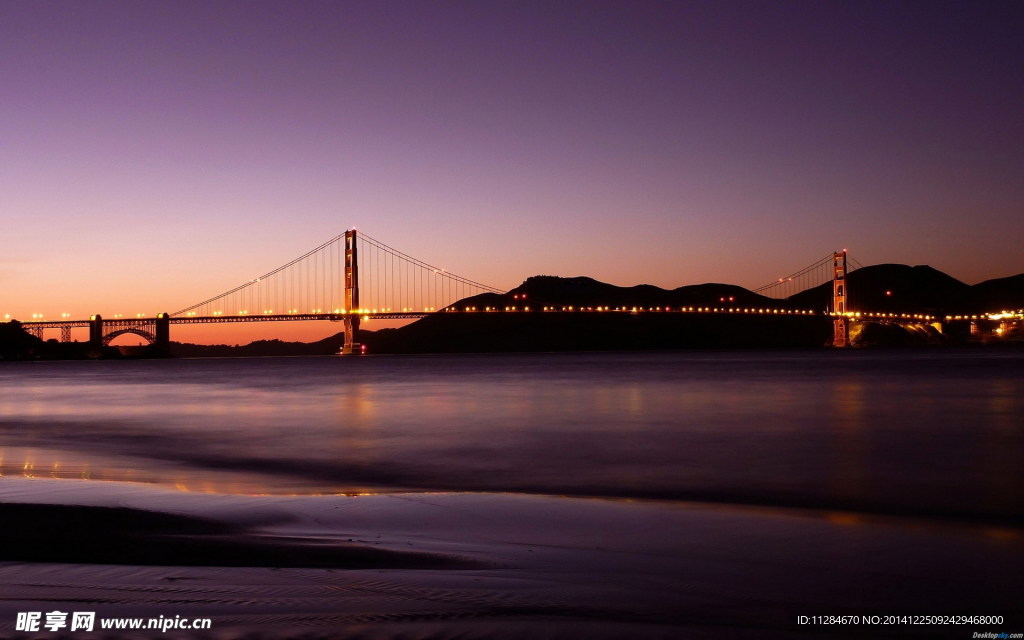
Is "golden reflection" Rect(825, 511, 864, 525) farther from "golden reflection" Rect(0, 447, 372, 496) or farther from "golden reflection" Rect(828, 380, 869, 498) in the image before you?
"golden reflection" Rect(0, 447, 372, 496)

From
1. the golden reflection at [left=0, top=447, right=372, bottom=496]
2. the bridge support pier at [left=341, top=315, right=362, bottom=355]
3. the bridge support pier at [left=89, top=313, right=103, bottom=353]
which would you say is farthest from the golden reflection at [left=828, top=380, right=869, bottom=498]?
the bridge support pier at [left=89, top=313, right=103, bottom=353]

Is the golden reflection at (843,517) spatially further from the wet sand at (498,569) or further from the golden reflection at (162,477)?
the golden reflection at (162,477)

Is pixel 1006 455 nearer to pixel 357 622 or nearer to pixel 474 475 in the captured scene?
pixel 474 475

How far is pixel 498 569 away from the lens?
12.5 ft

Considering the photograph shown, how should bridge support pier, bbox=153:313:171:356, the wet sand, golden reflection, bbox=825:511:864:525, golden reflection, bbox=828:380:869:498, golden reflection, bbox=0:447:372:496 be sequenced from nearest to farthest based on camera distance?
the wet sand, golden reflection, bbox=825:511:864:525, golden reflection, bbox=0:447:372:496, golden reflection, bbox=828:380:869:498, bridge support pier, bbox=153:313:171:356

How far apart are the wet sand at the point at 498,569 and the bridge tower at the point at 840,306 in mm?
79003

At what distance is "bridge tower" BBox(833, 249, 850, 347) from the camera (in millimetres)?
81562

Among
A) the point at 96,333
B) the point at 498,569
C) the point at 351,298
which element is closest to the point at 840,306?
the point at 351,298

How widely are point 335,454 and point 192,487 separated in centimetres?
322

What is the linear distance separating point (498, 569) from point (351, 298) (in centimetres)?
7239

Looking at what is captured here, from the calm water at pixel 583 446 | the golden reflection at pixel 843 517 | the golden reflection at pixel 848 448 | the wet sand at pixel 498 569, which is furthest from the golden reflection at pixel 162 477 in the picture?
the golden reflection at pixel 848 448

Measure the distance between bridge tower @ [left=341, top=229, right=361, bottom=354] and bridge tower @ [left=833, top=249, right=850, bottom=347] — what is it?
44569 mm

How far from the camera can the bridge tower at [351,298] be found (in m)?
72.4

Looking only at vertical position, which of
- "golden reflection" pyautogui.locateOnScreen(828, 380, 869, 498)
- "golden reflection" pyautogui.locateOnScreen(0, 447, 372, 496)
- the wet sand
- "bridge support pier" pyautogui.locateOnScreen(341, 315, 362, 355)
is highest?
"bridge support pier" pyautogui.locateOnScreen(341, 315, 362, 355)
